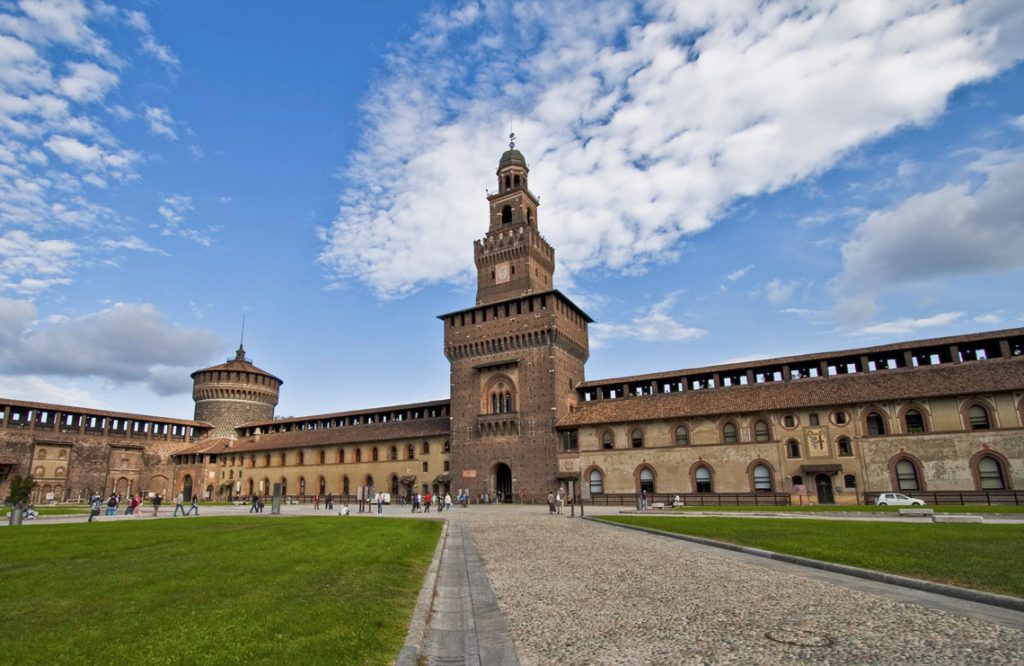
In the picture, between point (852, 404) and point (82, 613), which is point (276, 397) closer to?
point (852, 404)

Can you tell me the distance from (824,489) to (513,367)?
81.8 feet

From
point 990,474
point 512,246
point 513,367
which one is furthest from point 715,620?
point 512,246

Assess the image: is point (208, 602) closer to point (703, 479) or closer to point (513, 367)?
point (703, 479)

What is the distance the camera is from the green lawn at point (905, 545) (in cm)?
968

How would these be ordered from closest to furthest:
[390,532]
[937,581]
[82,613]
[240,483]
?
[82,613]
[937,581]
[390,532]
[240,483]

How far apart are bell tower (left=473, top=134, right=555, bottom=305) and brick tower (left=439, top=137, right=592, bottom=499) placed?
106mm

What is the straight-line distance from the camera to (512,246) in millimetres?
56344

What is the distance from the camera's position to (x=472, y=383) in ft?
172

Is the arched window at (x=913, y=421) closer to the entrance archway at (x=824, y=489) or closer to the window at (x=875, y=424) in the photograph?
the window at (x=875, y=424)

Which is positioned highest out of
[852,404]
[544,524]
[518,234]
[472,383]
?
[518,234]

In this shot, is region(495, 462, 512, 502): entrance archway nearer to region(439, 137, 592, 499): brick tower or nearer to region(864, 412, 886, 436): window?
region(439, 137, 592, 499): brick tower

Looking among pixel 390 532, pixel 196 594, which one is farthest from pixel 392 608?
pixel 390 532

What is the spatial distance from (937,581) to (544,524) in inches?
716

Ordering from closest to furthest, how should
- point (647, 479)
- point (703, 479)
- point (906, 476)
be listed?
point (906, 476), point (703, 479), point (647, 479)
